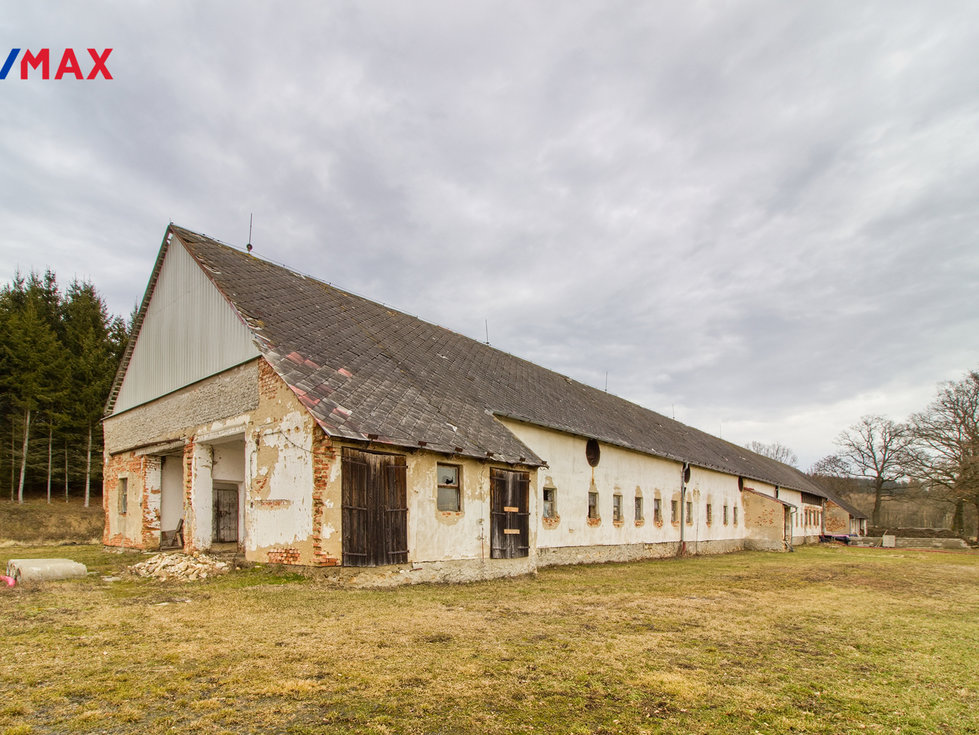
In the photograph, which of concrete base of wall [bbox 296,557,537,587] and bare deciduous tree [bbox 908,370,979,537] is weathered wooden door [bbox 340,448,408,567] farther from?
bare deciduous tree [bbox 908,370,979,537]

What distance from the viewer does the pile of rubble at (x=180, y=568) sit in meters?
11.0

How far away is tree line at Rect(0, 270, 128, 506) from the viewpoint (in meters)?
34.2

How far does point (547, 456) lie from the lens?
17.8 m

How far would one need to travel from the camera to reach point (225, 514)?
16.5 meters

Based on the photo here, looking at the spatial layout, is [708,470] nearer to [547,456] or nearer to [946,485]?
[547,456]

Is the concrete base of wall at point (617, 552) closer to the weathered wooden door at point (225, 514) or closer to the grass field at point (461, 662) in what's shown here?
the grass field at point (461, 662)

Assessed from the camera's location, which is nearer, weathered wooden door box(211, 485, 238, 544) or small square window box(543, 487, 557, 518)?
weathered wooden door box(211, 485, 238, 544)

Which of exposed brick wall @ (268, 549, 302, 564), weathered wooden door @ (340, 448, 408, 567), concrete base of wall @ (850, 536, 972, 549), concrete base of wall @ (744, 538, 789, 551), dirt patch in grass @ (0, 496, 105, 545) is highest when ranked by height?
weathered wooden door @ (340, 448, 408, 567)

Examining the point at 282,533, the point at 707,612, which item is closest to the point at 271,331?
the point at 282,533

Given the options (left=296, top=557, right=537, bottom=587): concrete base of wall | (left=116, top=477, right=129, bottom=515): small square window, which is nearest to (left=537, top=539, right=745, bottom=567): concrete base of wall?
(left=296, top=557, right=537, bottom=587): concrete base of wall

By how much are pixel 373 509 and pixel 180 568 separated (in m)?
3.82

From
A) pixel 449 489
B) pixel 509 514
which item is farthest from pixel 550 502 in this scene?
pixel 449 489

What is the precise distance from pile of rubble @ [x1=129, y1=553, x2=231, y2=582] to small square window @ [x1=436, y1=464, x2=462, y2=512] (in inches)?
168

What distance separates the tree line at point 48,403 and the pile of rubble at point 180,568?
27.5 metres
